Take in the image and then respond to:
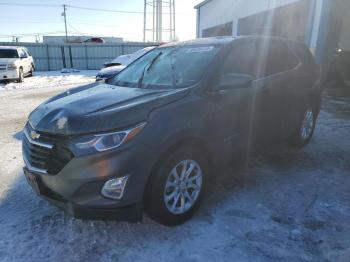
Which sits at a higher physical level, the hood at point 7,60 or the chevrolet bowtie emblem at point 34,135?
the hood at point 7,60

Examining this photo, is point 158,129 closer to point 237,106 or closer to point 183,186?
point 183,186

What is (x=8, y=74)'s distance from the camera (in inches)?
583

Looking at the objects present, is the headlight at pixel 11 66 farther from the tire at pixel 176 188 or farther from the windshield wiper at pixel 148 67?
the tire at pixel 176 188

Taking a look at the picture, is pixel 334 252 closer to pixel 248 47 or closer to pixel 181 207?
pixel 181 207

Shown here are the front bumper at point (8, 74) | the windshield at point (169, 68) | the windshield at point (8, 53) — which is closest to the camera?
the windshield at point (169, 68)

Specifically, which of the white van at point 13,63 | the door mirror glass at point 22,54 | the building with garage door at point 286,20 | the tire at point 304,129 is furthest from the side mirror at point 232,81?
the door mirror glass at point 22,54

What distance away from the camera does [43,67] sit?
25031 millimetres

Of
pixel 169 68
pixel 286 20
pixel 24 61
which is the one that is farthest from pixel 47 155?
pixel 286 20

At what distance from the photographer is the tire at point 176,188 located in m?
2.68

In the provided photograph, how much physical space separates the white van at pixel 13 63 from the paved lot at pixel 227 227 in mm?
12157

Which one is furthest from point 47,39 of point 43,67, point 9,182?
point 9,182

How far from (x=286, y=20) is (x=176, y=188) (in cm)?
1679

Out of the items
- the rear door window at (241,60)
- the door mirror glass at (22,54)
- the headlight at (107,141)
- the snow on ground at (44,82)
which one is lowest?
the snow on ground at (44,82)

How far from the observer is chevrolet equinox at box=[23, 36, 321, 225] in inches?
97.2
